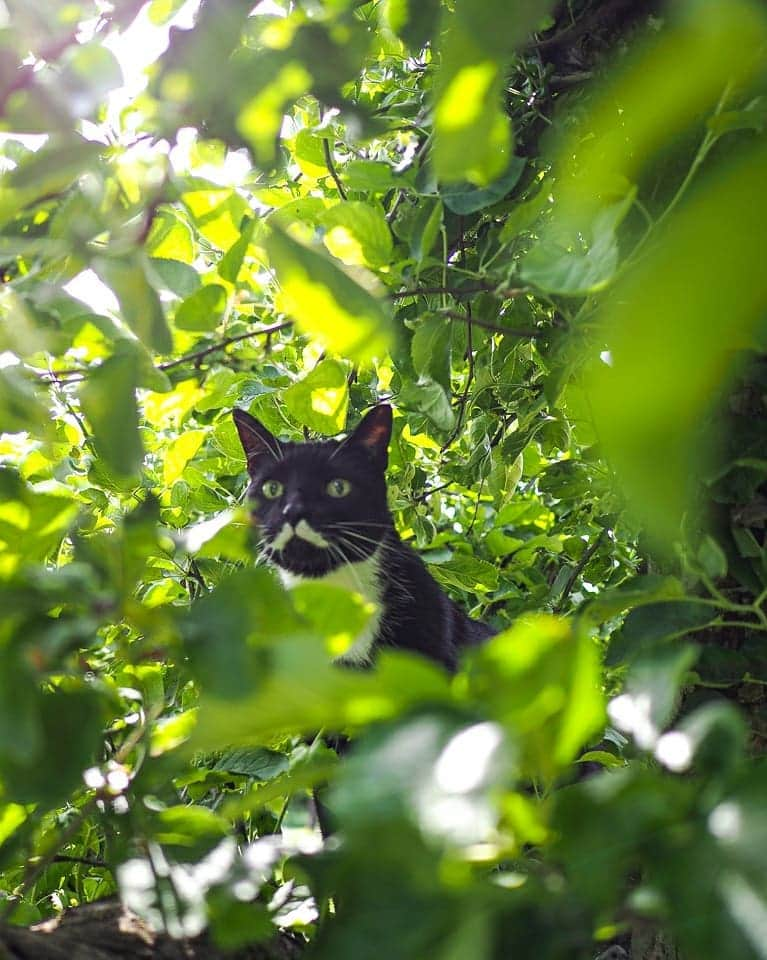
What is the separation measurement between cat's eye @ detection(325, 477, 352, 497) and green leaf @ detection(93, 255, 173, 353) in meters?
1.08

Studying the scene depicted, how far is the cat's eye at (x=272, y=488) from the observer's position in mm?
1701

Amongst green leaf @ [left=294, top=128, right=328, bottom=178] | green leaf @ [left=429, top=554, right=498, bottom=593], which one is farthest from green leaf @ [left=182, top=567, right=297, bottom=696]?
green leaf @ [left=429, top=554, right=498, bottom=593]

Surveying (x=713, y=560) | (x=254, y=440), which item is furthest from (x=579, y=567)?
(x=713, y=560)

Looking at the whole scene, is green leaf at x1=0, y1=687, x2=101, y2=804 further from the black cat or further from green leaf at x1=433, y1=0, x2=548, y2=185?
the black cat

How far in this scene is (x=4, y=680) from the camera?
47 centimetres

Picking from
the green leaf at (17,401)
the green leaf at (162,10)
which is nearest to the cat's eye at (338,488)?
the green leaf at (162,10)

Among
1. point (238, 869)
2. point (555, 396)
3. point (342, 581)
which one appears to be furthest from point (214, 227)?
point (342, 581)

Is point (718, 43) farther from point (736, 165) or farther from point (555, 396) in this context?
point (555, 396)

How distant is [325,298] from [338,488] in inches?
47.8

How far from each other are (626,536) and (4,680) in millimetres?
1123

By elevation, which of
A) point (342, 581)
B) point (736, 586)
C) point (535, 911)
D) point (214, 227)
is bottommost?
point (342, 581)

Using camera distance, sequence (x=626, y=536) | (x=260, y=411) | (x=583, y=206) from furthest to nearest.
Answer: (x=260, y=411), (x=626, y=536), (x=583, y=206)

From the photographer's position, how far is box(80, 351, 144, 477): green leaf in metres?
0.55

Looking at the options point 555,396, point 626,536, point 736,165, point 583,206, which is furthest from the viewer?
point 626,536
